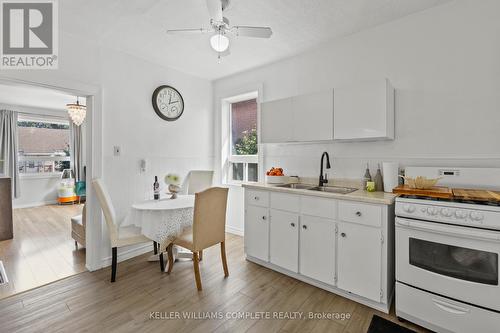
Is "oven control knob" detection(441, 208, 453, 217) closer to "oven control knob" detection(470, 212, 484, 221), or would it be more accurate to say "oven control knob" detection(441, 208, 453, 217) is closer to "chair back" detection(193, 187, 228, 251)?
"oven control knob" detection(470, 212, 484, 221)

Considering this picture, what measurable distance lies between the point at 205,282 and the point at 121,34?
2.81 m

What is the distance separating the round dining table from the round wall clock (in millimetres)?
1438

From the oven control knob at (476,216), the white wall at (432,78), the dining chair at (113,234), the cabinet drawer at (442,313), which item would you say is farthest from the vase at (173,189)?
the oven control knob at (476,216)

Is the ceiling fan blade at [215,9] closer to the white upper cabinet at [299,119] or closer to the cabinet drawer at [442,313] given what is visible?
the white upper cabinet at [299,119]

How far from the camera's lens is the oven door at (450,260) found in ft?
4.94

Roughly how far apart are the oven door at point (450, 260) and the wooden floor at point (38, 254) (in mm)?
3293

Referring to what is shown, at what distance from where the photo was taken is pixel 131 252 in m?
3.08

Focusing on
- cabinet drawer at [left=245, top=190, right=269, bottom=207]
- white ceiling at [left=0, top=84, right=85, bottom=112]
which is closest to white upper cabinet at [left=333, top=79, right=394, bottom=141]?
cabinet drawer at [left=245, top=190, right=269, bottom=207]

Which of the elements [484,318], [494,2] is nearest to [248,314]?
[484,318]

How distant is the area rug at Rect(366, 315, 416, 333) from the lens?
1.74 metres

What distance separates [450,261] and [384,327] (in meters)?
0.68

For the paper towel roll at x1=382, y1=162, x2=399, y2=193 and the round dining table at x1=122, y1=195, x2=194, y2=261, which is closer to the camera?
the paper towel roll at x1=382, y1=162, x2=399, y2=193

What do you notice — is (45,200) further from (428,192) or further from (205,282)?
(428,192)

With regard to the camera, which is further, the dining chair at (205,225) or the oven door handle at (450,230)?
the dining chair at (205,225)
